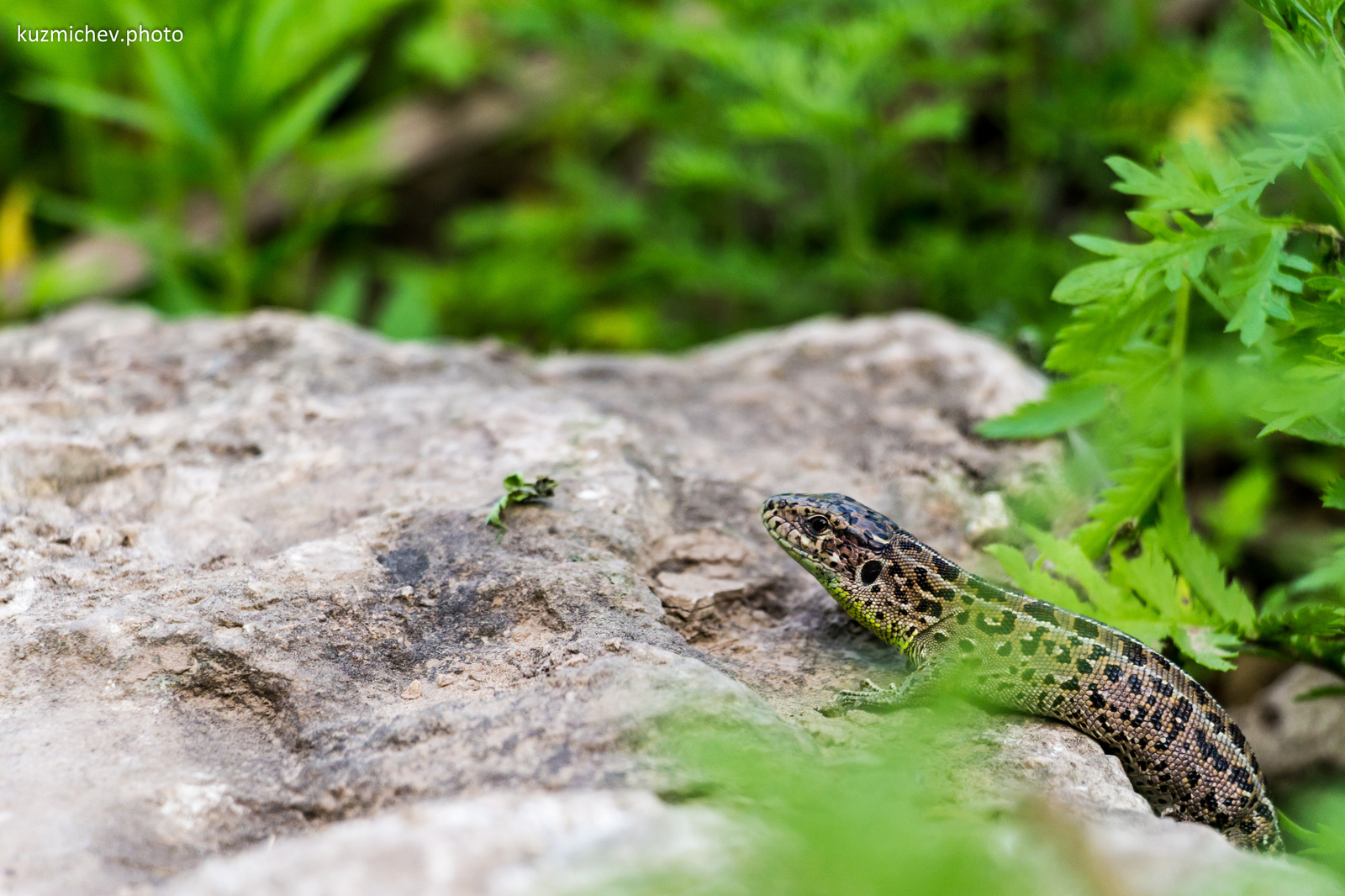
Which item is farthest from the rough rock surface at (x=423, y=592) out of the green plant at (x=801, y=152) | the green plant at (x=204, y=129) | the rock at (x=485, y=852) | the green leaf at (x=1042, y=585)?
the green plant at (x=204, y=129)

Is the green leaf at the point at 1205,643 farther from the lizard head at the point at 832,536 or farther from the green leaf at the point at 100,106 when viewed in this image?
the green leaf at the point at 100,106

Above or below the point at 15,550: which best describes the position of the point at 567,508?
above

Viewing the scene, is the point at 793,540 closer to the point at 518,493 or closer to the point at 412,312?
the point at 518,493

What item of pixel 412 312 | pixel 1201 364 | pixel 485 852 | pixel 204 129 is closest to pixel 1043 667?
pixel 1201 364

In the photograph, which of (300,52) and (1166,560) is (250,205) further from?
(1166,560)

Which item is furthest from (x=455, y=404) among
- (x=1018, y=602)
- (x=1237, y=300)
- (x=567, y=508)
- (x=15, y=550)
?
(x=1237, y=300)

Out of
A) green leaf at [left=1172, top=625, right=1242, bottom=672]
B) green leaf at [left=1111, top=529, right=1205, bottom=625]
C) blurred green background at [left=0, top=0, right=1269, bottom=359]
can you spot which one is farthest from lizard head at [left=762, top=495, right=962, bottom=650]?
blurred green background at [left=0, top=0, right=1269, bottom=359]
